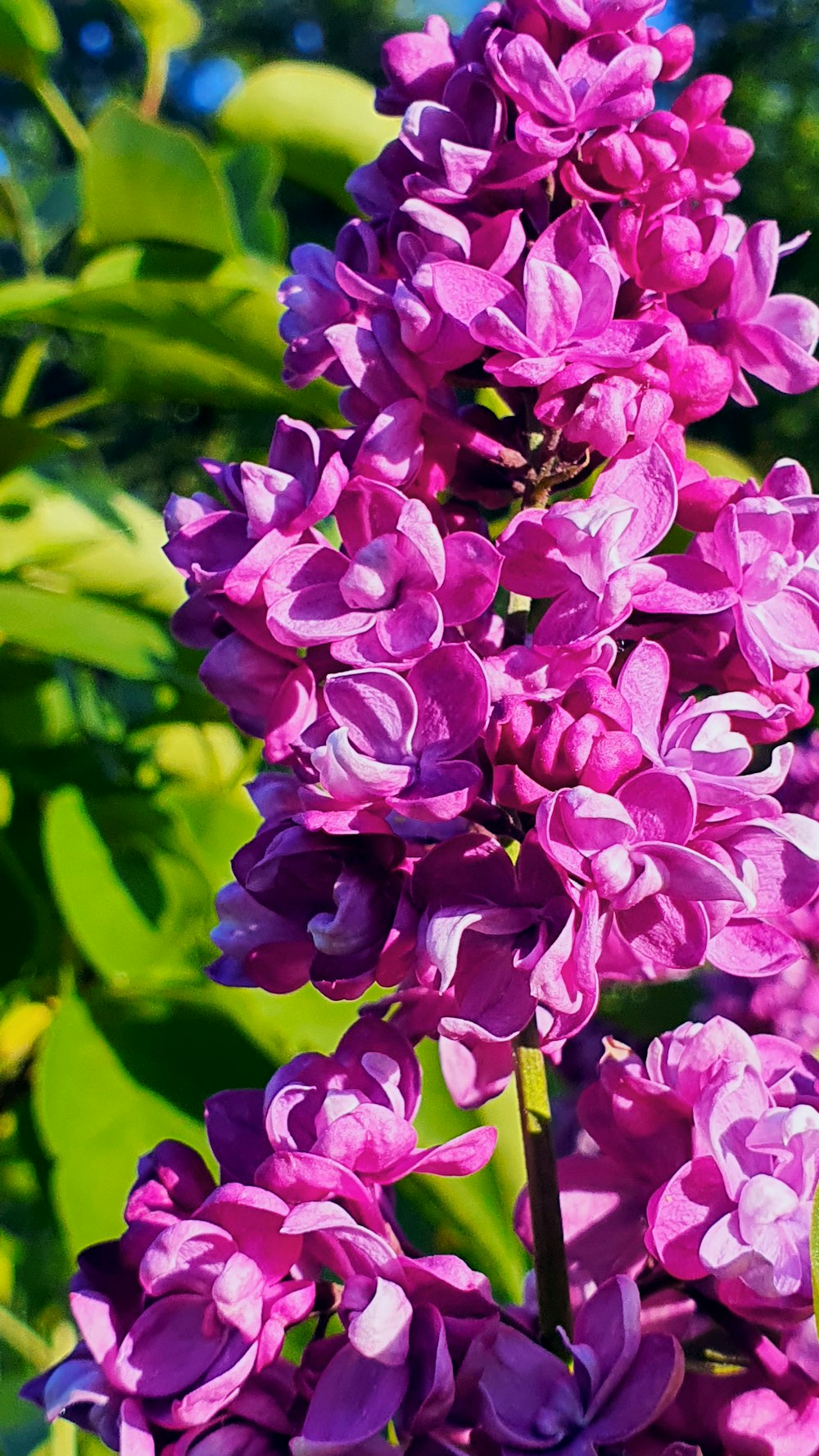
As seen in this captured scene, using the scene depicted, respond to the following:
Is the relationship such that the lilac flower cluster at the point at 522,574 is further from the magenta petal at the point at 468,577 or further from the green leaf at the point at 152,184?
the green leaf at the point at 152,184

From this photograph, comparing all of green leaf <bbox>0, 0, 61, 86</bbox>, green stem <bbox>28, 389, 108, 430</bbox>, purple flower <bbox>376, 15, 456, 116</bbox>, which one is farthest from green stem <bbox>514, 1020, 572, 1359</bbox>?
green leaf <bbox>0, 0, 61, 86</bbox>

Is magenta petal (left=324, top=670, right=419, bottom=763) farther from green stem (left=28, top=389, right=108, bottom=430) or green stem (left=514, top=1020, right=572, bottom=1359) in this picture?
green stem (left=28, top=389, right=108, bottom=430)

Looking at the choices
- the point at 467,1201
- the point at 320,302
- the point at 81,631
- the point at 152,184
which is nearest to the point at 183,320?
the point at 152,184

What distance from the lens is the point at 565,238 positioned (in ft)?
0.94

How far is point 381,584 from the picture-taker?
0.89 feet

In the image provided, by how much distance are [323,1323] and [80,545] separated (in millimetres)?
458

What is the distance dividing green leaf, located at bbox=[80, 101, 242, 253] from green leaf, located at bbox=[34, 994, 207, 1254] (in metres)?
0.37

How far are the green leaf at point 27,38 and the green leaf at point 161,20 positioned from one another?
73mm

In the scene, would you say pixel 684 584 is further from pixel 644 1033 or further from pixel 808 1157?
pixel 644 1033

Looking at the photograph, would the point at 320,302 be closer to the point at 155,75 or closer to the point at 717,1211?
the point at 717,1211

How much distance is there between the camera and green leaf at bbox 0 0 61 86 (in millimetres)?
661

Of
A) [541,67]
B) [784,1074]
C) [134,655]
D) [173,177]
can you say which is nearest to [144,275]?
[173,177]

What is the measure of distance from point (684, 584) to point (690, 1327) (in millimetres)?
167

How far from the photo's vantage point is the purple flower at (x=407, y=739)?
25 cm
